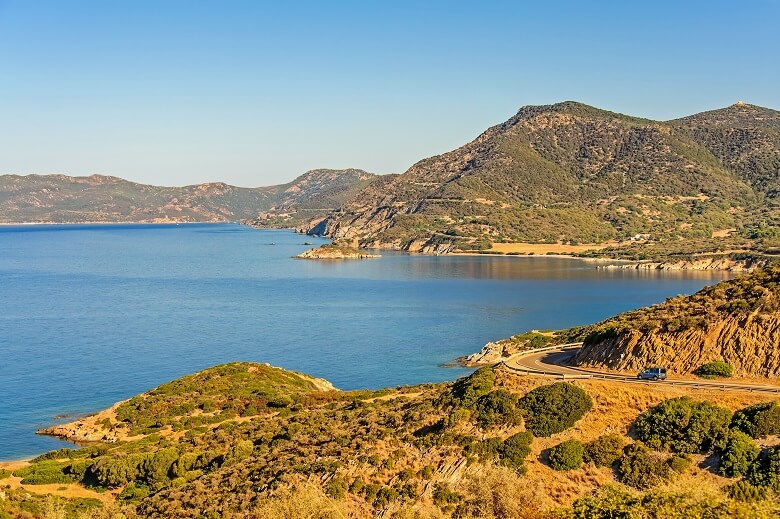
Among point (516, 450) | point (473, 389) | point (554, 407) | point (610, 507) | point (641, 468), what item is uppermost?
point (473, 389)

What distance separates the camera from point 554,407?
41.1 m

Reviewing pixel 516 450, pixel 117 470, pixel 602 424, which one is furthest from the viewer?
pixel 117 470

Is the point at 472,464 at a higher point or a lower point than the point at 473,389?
lower

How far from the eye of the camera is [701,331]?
47.5 m

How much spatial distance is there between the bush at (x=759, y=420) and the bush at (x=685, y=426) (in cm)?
57

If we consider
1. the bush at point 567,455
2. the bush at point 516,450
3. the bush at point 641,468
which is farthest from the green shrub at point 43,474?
the bush at point 641,468

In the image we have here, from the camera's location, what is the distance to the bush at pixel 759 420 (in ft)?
122

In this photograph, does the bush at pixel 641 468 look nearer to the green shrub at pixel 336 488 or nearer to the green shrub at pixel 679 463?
the green shrub at pixel 679 463

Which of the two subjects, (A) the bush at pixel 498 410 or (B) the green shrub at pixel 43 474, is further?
(B) the green shrub at pixel 43 474

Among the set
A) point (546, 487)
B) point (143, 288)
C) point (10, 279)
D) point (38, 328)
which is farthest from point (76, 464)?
point (10, 279)

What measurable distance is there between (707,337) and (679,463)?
40.3 ft

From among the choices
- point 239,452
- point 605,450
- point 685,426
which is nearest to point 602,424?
point 605,450

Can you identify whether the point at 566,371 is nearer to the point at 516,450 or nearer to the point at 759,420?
the point at 516,450

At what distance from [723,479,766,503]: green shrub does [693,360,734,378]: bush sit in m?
11.1
